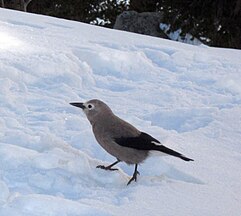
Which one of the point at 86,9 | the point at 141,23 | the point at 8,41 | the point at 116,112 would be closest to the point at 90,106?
the point at 116,112

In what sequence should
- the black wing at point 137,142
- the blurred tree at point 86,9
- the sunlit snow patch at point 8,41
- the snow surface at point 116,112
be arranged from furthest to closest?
the blurred tree at point 86,9
the sunlit snow patch at point 8,41
the black wing at point 137,142
the snow surface at point 116,112

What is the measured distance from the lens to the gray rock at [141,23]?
49.2ft

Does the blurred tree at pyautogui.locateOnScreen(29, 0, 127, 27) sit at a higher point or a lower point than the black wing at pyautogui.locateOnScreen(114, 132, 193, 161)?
A: lower

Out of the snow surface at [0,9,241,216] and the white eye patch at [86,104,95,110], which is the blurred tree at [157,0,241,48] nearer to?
the snow surface at [0,9,241,216]

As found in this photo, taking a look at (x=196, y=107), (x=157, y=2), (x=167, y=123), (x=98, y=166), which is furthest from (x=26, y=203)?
(x=157, y=2)

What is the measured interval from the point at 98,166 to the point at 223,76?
300 cm

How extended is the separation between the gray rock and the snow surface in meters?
7.28

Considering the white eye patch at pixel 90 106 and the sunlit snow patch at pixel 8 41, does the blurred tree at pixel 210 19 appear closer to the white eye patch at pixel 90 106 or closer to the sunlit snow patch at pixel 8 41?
the sunlit snow patch at pixel 8 41

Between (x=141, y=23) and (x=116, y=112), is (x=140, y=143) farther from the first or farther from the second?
(x=141, y=23)

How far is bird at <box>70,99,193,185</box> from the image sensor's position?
10.7 feet

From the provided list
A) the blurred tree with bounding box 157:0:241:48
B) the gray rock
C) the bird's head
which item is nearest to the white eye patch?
the bird's head

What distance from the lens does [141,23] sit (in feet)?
49.5

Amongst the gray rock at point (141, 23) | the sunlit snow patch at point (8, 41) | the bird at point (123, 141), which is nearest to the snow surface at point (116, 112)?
the sunlit snow patch at point (8, 41)

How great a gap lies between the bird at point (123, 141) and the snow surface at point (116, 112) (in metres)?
0.11
